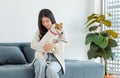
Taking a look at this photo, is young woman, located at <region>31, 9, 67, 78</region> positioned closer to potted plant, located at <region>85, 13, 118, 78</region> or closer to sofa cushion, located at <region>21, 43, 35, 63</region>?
sofa cushion, located at <region>21, 43, 35, 63</region>

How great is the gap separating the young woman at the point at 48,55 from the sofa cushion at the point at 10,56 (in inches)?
21.6

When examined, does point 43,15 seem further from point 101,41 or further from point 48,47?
point 101,41

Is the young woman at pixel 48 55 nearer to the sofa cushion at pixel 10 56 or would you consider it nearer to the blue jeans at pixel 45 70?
the blue jeans at pixel 45 70

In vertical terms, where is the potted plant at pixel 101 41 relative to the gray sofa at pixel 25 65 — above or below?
above

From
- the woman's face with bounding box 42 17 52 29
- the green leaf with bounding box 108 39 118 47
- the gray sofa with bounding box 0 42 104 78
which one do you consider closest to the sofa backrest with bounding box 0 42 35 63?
the gray sofa with bounding box 0 42 104 78

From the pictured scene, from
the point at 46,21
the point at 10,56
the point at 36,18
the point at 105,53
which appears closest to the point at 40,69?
the point at 46,21

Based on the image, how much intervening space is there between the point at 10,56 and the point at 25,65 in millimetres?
371

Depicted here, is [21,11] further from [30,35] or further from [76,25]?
[76,25]

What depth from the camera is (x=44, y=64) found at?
295cm

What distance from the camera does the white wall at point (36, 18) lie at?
4198 mm

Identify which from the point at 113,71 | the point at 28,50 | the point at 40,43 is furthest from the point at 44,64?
the point at 113,71

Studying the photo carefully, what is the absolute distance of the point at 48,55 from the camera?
10.2ft

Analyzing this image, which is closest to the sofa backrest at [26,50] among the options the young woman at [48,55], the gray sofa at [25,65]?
the gray sofa at [25,65]

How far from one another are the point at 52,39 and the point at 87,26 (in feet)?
6.03
